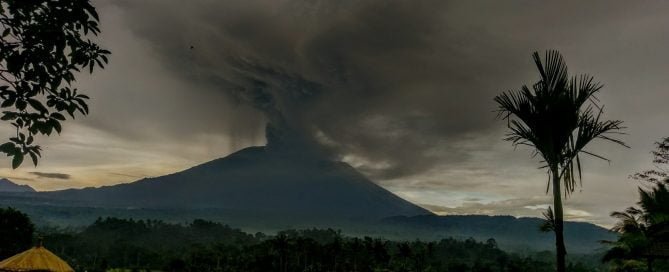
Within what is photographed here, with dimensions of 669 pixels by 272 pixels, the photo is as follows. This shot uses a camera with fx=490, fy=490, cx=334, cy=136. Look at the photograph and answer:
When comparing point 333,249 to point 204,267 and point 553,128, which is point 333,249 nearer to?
point 204,267

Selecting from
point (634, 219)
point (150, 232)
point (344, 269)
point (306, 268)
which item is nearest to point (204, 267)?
point (306, 268)

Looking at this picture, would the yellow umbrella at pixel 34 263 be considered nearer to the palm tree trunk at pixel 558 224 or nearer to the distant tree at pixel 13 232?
the palm tree trunk at pixel 558 224

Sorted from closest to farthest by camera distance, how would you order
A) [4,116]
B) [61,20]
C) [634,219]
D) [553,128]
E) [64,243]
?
1. [4,116]
2. [61,20]
3. [553,128]
4. [634,219]
5. [64,243]

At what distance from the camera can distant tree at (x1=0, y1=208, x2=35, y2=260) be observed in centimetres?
4244

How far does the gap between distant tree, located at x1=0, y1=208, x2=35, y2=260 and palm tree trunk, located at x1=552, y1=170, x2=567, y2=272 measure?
47512 millimetres

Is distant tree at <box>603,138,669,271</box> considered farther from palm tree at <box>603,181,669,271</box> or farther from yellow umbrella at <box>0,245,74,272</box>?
yellow umbrella at <box>0,245,74,272</box>

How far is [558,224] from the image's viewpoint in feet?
21.8

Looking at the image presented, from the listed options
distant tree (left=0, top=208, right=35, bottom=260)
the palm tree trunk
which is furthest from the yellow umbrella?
distant tree (left=0, top=208, right=35, bottom=260)

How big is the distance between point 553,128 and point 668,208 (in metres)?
7.41

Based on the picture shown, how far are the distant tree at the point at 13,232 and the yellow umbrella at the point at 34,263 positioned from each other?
27259mm

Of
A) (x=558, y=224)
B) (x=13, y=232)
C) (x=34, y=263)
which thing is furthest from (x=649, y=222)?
(x=13, y=232)

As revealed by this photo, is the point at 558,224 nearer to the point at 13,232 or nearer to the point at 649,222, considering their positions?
the point at 649,222

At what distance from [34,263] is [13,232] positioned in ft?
98.7

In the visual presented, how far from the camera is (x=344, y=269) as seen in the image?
103 m
